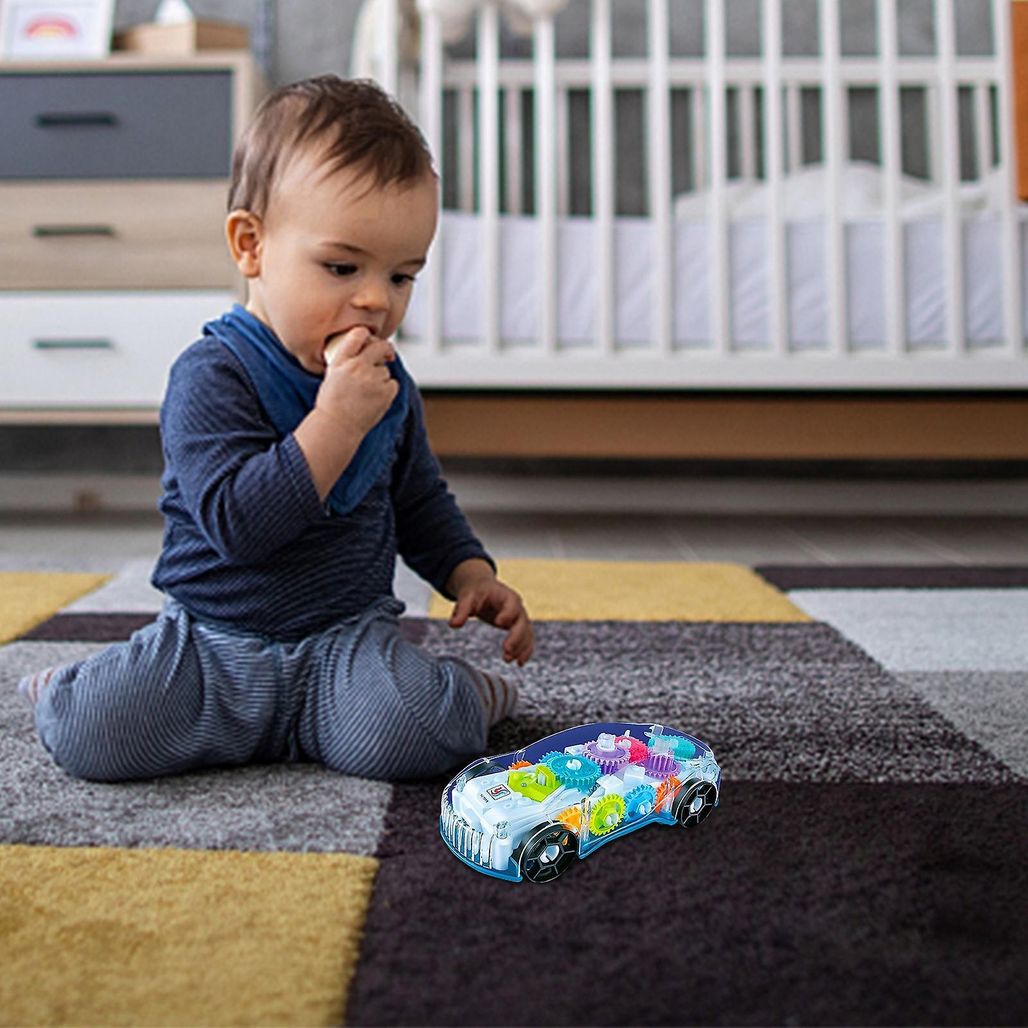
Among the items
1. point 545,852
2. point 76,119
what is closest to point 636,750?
point 545,852

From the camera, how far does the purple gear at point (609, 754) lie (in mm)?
598

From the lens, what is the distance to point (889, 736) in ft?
2.38

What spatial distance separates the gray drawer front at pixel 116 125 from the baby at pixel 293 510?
1203 millimetres

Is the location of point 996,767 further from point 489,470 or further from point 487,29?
point 489,470

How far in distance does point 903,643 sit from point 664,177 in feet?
2.96

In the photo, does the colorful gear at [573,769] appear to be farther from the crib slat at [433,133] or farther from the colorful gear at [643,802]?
the crib slat at [433,133]

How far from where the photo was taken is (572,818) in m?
0.52

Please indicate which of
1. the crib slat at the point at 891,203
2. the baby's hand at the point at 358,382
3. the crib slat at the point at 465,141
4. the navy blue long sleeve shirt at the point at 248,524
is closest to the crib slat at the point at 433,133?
the crib slat at the point at 465,141

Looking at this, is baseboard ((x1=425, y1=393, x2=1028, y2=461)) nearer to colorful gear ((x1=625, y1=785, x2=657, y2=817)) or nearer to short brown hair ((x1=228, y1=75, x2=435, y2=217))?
short brown hair ((x1=228, y1=75, x2=435, y2=217))

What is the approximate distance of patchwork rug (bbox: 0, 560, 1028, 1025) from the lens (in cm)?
40

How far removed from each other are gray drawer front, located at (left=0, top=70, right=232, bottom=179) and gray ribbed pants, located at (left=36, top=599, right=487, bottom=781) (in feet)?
4.28

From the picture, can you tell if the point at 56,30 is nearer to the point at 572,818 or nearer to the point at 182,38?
the point at 182,38

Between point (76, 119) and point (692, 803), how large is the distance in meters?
1.66

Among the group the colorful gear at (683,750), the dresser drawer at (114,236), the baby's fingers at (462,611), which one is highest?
the dresser drawer at (114,236)
